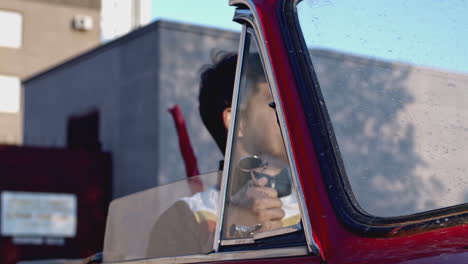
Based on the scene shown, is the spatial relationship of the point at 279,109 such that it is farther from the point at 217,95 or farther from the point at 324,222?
the point at 217,95

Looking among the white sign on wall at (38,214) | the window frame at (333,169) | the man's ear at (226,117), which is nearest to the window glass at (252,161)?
the window frame at (333,169)

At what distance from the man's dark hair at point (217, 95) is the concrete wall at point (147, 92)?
36.1ft

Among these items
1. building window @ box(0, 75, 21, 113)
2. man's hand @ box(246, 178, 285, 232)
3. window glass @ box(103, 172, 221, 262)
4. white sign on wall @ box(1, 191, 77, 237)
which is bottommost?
white sign on wall @ box(1, 191, 77, 237)

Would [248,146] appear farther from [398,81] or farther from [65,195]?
[65,195]

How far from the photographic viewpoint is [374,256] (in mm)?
1392

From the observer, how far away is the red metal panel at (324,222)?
1.33m

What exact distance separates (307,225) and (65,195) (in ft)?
52.1

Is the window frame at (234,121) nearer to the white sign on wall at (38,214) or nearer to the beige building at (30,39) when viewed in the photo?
the white sign on wall at (38,214)

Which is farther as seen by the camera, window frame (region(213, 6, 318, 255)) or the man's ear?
the man's ear

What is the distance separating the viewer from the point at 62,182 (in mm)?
17047

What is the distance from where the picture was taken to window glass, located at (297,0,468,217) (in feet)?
4.91

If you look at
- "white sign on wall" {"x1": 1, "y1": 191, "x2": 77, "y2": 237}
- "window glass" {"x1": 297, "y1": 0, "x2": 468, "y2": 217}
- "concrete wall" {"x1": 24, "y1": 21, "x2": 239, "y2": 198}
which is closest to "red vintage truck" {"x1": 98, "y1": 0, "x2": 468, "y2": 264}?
"window glass" {"x1": 297, "y1": 0, "x2": 468, "y2": 217}

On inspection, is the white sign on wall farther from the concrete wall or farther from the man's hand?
the man's hand

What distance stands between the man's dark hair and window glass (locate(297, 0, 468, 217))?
1106mm
